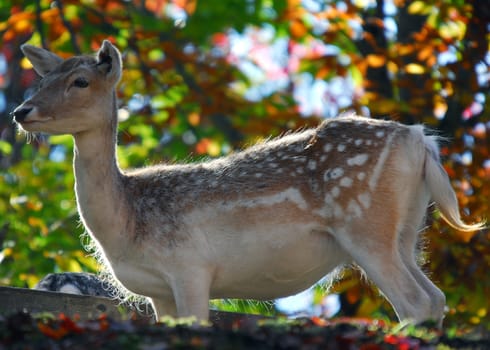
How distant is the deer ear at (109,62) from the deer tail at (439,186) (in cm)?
210

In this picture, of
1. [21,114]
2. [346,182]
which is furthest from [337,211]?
[21,114]

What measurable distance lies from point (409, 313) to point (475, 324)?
3.77 m

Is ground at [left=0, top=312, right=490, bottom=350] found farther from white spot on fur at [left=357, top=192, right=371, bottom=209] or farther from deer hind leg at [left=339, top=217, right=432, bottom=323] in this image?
white spot on fur at [left=357, top=192, right=371, bottom=209]

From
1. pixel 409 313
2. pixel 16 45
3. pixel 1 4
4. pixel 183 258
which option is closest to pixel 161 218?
pixel 183 258

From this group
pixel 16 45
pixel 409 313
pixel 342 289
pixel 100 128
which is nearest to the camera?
pixel 409 313

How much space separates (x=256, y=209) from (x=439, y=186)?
1.18 m

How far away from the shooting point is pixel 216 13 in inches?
562

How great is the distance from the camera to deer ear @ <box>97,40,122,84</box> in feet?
26.1

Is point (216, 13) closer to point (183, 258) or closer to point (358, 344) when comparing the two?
point (183, 258)

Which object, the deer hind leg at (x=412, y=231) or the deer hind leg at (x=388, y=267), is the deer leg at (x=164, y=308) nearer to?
the deer hind leg at (x=388, y=267)

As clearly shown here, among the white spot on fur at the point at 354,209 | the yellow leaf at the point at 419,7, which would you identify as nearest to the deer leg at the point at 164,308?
the white spot on fur at the point at 354,209

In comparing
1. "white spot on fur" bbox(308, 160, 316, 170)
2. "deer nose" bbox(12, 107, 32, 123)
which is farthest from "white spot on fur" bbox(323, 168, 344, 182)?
"deer nose" bbox(12, 107, 32, 123)

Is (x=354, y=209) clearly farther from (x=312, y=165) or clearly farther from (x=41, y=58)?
(x=41, y=58)

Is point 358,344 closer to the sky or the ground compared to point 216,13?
closer to the sky
